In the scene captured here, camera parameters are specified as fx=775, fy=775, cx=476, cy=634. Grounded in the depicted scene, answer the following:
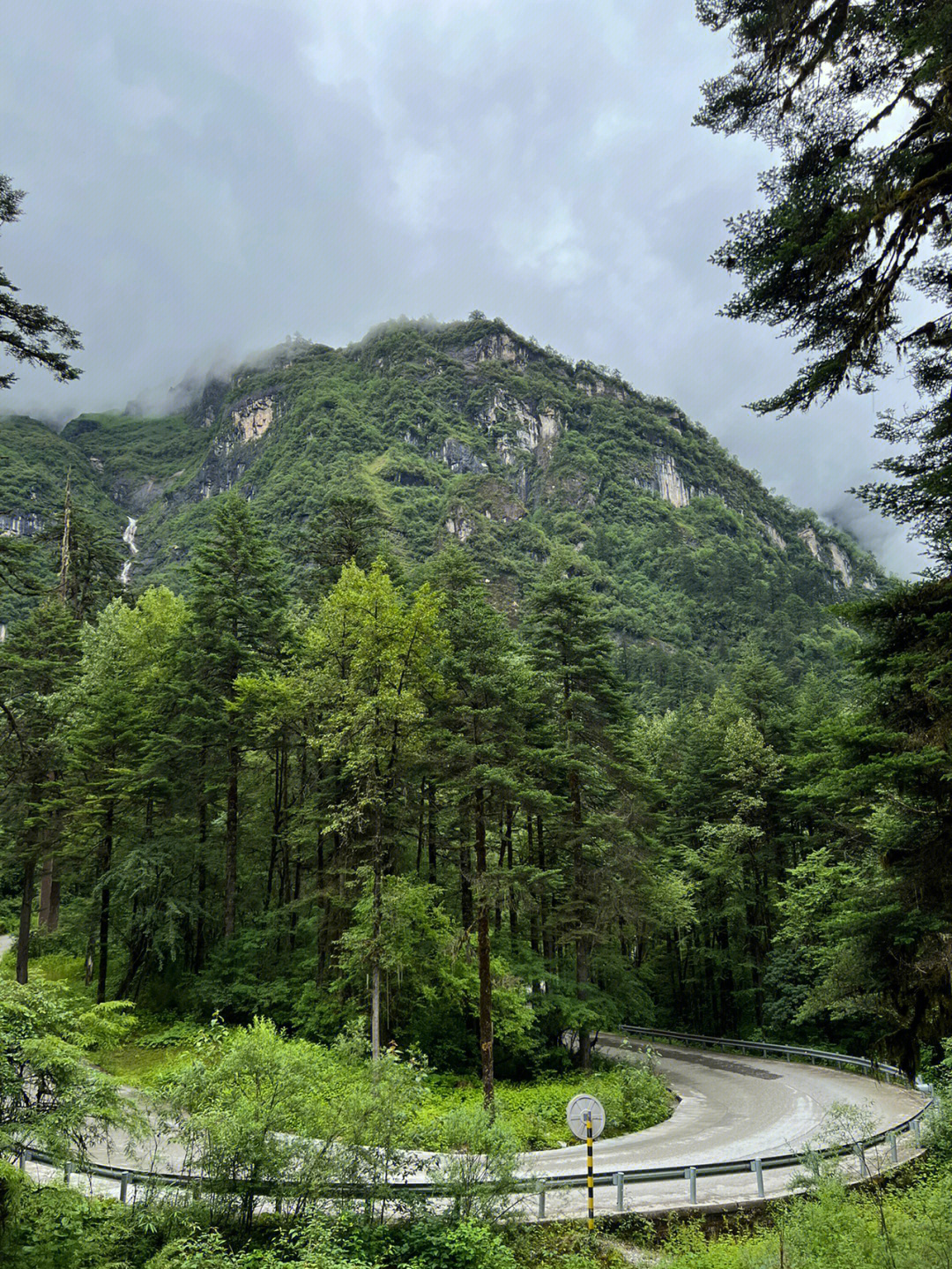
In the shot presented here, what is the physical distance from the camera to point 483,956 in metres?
20.7

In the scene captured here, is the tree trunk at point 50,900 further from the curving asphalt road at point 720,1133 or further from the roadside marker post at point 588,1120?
the roadside marker post at point 588,1120

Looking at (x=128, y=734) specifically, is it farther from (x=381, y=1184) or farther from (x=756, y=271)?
(x=756, y=271)

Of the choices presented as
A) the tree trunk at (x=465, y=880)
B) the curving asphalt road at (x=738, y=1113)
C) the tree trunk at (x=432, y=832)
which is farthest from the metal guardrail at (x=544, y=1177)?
the tree trunk at (x=432, y=832)

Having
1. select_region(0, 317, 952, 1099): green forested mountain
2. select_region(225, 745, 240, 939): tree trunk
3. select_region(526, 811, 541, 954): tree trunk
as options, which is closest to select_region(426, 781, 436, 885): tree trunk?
select_region(0, 317, 952, 1099): green forested mountain

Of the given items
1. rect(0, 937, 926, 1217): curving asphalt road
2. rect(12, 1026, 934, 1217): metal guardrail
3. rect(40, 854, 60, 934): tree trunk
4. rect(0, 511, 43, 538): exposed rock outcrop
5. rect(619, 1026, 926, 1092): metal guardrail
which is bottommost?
rect(619, 1026, 926, 1092): metal guardrail

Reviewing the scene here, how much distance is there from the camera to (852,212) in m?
6.63

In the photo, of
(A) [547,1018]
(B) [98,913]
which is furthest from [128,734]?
(A) [547,1018]

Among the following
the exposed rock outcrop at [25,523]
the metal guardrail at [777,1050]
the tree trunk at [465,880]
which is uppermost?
the exposed rock outcrop at [25,523]

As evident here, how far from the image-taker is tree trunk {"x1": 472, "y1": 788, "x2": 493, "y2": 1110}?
65.0 feet

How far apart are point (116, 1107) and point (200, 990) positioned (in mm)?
17124

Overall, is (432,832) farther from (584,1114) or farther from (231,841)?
(584,1114)

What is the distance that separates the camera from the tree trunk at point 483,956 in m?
19.8

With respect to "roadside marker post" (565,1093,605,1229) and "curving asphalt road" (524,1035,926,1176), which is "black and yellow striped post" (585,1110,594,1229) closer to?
"roadside marker post" (565,1093,605,1229)

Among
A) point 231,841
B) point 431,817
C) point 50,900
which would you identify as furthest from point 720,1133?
point 50,900
